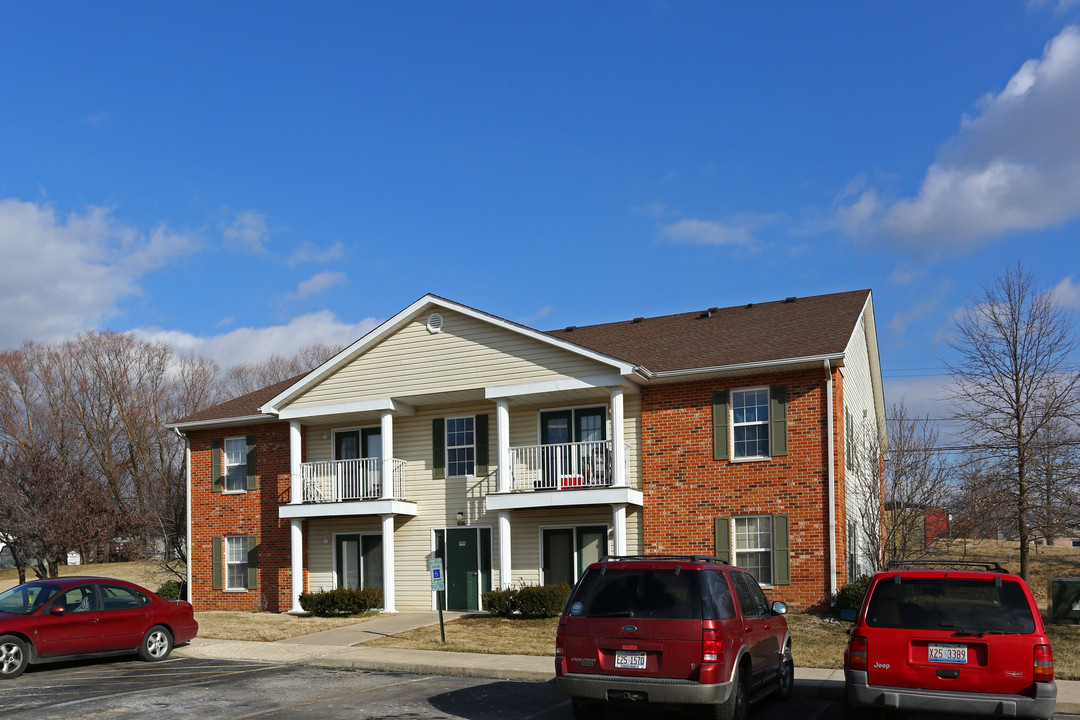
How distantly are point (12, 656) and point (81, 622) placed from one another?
106 cm

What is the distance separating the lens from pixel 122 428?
53.7m

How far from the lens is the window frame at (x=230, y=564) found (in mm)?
26688

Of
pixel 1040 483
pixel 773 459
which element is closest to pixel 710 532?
pixel 773 459

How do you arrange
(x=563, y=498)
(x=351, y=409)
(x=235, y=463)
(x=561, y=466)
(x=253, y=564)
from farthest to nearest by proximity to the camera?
(x=235, y=463)
(x=253, y=564)
(x=351, y=409)
(x=561, y=466)
(x=563, y=498)

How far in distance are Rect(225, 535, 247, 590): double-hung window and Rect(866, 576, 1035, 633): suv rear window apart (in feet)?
68.6

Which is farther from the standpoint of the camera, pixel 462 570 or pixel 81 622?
pixel 462 570

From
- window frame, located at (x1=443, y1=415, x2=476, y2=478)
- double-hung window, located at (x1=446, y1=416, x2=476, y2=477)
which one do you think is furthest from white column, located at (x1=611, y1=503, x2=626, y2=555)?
double-hung window, located at (x1=446, y1=416, x2=476, y2=477)

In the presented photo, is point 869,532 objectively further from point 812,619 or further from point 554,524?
point 554,524

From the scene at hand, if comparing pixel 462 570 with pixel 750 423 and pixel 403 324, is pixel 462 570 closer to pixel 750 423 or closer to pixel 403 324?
pixel 403 324

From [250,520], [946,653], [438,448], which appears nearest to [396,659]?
[438,448]

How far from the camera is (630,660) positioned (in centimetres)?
941

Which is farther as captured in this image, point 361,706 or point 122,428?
point 122,428

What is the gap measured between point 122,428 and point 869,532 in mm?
43402

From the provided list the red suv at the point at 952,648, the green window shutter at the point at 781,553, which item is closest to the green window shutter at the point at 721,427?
the green window shutter at the point at 781,553
